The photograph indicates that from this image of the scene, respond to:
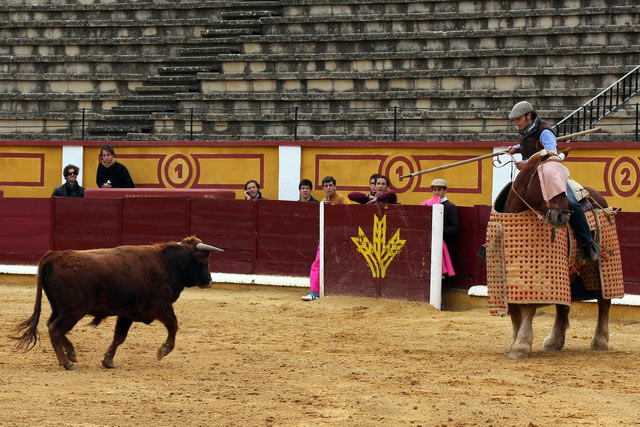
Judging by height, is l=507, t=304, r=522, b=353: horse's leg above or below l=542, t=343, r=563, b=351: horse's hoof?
above

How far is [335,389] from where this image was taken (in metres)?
6.22

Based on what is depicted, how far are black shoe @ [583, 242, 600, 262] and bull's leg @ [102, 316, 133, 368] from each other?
3.11 meters

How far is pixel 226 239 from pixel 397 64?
4201 mm

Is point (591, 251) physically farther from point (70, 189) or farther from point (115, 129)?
point (115, 129)

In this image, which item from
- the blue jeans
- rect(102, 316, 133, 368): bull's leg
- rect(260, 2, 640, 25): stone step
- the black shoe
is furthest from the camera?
rect(260, 2, 640, 25): stone step

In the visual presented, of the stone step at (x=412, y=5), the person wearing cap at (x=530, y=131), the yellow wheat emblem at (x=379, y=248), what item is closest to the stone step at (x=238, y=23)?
the stone step at (x=412, y=5)

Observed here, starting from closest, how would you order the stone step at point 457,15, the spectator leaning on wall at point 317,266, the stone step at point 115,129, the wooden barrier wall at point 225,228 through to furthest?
the wooden barrier wall at point 225,228
the spectator leaning on wall at point 317,266
the stone step at point 457,15
the stone step at point 115,129

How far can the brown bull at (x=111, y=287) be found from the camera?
265 inches

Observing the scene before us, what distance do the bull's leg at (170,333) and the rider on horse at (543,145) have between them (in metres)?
2.51

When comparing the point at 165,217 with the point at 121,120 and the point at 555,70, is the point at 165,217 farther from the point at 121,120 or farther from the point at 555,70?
the point at 555,70

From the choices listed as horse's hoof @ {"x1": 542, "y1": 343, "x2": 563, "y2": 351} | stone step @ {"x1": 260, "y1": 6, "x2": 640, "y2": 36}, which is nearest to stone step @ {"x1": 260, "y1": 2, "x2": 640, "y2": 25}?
stone step @ {"x1": 260, "y1": 6, "x2": 640, "y2": 36}

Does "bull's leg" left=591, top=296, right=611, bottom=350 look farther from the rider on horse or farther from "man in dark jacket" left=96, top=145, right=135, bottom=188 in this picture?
"man in dark jacket" left=96, top=145, right=135, bottom=188

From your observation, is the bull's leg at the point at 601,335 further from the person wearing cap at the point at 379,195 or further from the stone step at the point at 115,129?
the stone step at the point at 115,129

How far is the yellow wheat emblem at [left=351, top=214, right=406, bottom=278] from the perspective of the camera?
35.3 ft
